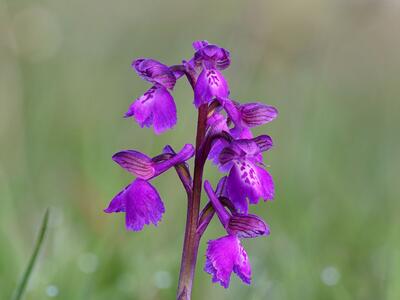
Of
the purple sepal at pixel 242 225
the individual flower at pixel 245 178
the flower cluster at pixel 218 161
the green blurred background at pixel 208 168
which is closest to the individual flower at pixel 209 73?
the flower cluster at pixel 218 161

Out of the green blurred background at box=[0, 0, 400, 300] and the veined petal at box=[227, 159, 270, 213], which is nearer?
the veined petal at box=[227, 159, 270, 213]

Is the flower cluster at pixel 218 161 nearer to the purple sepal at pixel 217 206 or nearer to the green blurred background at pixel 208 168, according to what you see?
the purple sepal at pixel 217 206

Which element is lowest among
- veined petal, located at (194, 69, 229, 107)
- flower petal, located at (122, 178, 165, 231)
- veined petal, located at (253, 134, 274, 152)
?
flower petal, located at (122, 178, 165, 231)

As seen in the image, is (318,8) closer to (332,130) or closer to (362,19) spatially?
(332,130)

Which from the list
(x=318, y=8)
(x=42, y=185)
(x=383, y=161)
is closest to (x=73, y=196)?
(x=42, y=185)

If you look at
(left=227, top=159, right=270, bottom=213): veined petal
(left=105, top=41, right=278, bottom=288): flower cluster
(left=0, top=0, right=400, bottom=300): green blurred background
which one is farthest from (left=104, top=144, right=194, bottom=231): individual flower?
(left=0, top=0, right=400, bottom=300): green blurred background

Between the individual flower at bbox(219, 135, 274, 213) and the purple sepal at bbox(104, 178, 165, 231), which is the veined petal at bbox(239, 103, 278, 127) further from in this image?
the purple sepal at bbox(104, 178, 165, 231)

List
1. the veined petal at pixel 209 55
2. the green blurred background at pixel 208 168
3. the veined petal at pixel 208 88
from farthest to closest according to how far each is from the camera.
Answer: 1. the green blurred background at pixel 208 168
2. the veined petal at pixel 209 55
3. the veined petal at pixel 208 88
